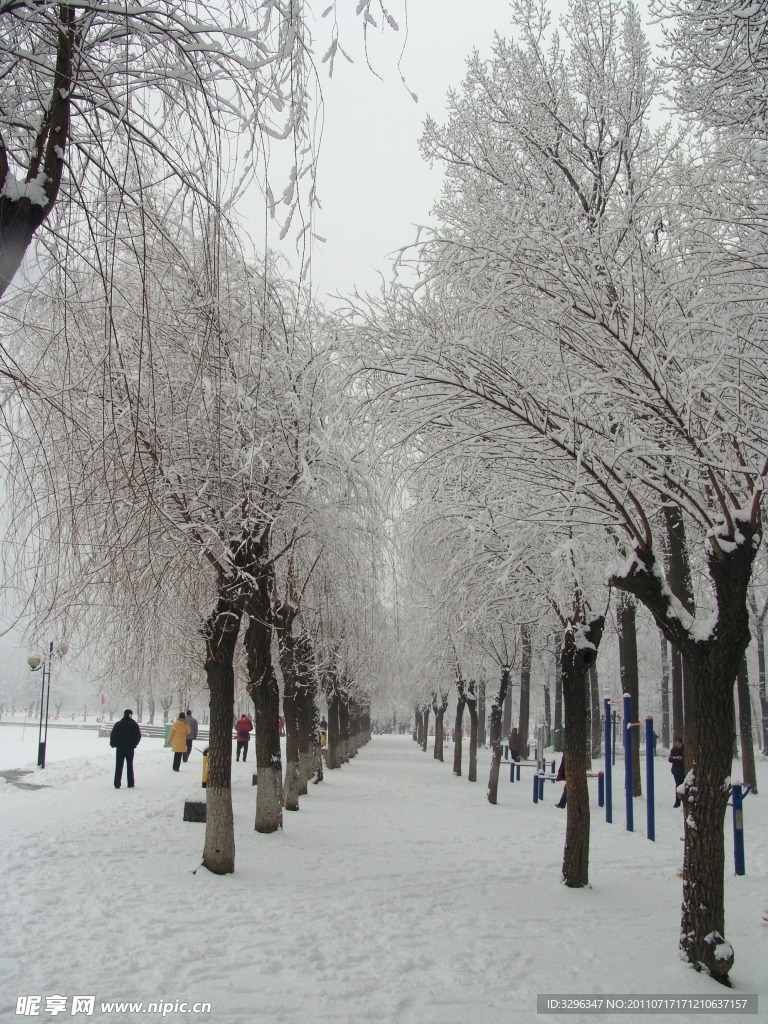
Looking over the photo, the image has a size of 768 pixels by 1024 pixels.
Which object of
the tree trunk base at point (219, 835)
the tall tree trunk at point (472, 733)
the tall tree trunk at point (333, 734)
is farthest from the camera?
the tall tree trunk at point (333, 734)

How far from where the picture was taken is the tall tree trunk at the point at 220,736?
26.3 ft

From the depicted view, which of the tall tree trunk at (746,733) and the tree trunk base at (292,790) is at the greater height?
the tall tree trunk at (746,733)

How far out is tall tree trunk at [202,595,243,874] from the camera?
8.01 metres

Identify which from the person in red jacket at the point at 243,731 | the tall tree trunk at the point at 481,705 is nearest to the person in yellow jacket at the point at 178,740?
the person in red jacket at the point at 243,731

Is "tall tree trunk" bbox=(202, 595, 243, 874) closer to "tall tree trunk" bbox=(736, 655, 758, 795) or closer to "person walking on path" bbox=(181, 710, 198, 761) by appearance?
"tall tree trunk" bbox=(736, 655, 758, 795)

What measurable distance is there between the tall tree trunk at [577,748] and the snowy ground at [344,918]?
1.08 feet

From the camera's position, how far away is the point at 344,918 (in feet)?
21.2

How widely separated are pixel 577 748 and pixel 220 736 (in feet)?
13.8

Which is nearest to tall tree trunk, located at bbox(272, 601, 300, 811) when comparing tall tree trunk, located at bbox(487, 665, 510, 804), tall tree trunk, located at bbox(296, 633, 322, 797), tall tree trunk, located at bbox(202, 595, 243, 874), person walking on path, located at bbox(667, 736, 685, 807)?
tall tree trunk, located at bbox(296, 633, 322, 797)

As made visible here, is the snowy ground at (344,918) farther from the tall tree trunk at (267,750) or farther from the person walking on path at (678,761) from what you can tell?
the person walking on path at (678,761)

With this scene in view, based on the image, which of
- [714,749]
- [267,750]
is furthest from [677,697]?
[714,749]

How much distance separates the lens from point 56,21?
2.65 m

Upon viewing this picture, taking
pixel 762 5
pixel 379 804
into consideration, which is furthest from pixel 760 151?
pixel 379 804

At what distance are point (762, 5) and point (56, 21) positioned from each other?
472 centimetres
